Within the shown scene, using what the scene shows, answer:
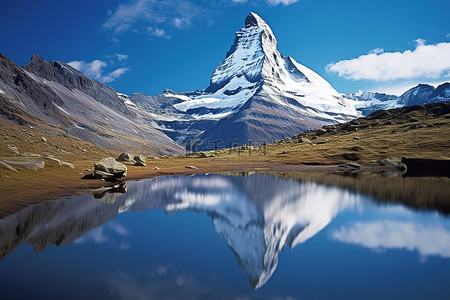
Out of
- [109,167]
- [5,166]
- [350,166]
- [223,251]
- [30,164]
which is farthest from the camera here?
[350,166]

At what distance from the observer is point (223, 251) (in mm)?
20906

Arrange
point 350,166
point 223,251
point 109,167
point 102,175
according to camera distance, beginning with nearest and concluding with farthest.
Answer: point 223,251, point 102,175, point 109,167, point 350,166

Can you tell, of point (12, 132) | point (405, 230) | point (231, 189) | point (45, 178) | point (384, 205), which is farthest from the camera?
point (12, 132)

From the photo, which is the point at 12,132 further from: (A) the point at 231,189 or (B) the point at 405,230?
(B) the point at 405,230

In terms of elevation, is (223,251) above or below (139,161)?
below

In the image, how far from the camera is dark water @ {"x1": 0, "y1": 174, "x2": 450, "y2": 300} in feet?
50.0

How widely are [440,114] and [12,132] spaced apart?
17260cm

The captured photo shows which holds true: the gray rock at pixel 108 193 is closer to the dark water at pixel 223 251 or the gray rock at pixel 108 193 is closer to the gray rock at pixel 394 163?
the dark water at pixel 223 251

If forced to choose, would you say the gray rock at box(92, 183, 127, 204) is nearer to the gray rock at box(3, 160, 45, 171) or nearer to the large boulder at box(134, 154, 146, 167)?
the gray rock at box(3, 160, 45, 171)

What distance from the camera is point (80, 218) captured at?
2808cm

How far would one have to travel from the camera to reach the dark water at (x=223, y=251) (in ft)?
50.0

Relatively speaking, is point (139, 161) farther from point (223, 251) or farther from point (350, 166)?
point (223, 251)

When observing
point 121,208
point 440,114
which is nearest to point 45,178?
point 121,208

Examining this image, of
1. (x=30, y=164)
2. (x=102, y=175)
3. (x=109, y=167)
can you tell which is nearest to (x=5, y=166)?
(x=30, y=164)
